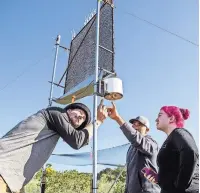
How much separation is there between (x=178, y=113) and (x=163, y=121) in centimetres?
11

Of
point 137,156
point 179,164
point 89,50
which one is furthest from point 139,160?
point 89,50

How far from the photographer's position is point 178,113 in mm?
1700

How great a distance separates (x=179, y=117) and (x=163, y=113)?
4.1 inches

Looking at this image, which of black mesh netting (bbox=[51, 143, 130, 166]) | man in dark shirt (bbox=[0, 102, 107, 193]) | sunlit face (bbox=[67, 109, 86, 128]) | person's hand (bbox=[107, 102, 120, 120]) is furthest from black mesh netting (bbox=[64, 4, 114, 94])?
black mesh netting (bbox=[51, 143, 130, 166])

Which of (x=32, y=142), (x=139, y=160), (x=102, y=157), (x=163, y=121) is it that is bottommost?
(x=102, y=157)

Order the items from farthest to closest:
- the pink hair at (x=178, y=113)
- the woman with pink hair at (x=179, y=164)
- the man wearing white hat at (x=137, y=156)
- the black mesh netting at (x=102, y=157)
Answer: the black mesh netting at (x=102, y=157), the man wearing white hat at (x=137, y=156), the pink hair at (x=178, y=113), the woman with pink hair at (x=179, y=164)

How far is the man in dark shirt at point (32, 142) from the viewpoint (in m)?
1.29

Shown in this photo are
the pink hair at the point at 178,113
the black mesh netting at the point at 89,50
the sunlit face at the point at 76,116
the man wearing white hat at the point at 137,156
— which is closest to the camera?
the sunlit face at the point at 76,116

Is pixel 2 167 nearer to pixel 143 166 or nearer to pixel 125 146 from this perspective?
pixel 143 166

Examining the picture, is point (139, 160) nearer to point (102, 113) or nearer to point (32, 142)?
point (102, 113)

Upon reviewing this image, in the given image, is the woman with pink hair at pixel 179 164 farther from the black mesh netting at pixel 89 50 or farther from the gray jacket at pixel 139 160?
the black mesh netting at pixel 89 50

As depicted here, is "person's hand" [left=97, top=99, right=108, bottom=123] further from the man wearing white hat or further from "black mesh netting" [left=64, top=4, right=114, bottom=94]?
"black mesh netting" [left=64, top=4, right=114, bottom=94]

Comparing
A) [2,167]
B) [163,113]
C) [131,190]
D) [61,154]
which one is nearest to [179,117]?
[163,113]

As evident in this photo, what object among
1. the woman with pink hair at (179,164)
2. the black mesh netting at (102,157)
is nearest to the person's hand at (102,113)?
the woman with pink hair at (179,164)
